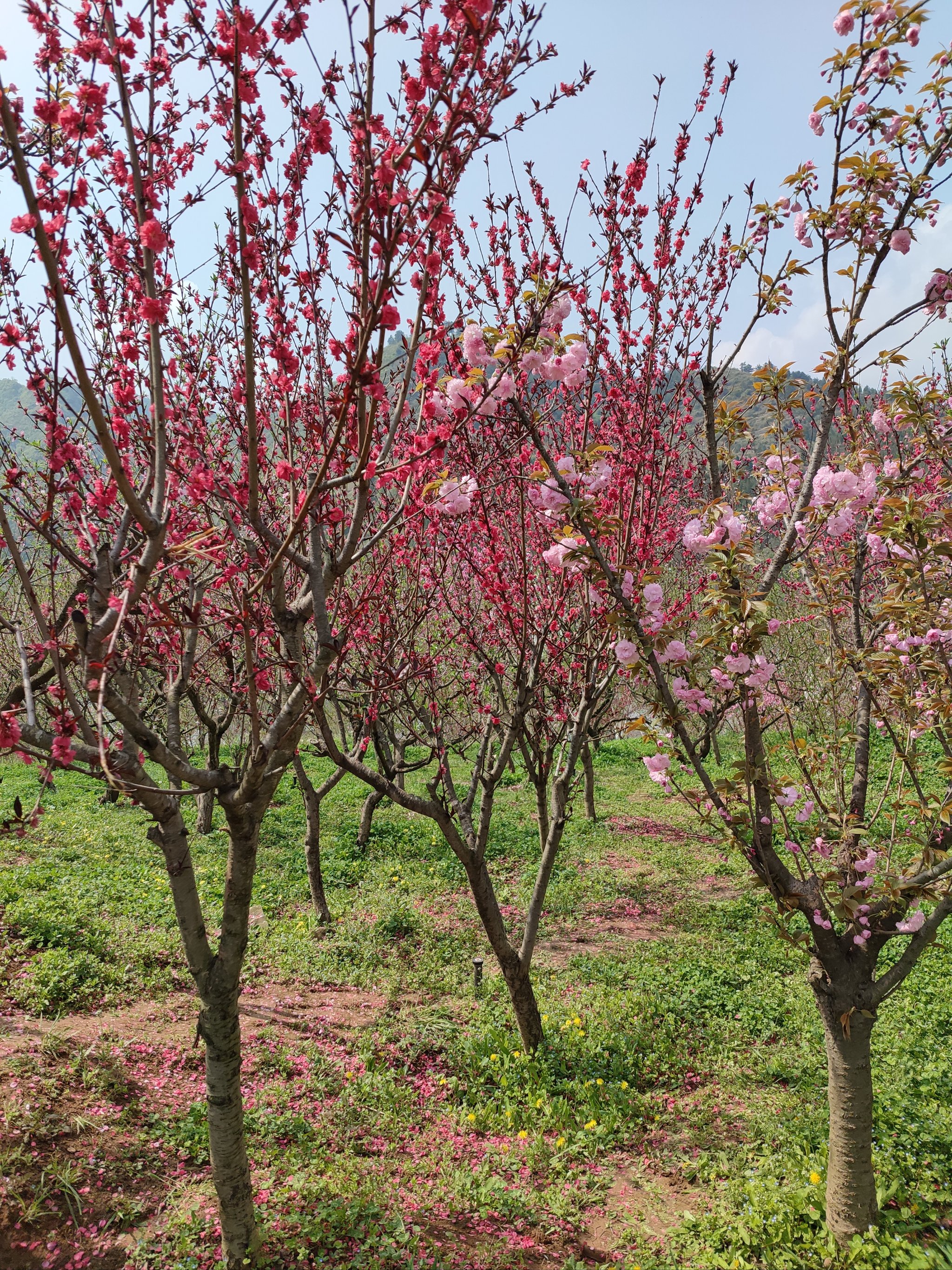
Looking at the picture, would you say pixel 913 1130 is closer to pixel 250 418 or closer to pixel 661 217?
pixel 250 418

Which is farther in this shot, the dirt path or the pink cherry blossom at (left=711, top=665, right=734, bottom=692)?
the dirt path

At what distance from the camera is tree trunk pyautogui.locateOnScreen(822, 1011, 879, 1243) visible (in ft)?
10.5

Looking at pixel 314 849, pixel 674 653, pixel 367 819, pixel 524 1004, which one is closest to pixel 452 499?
pixel 674 653

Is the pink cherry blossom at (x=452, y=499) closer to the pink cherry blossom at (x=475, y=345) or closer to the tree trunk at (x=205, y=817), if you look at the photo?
the pink cherry blossom at (x=475, y=345)

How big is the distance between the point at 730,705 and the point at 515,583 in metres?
2.59

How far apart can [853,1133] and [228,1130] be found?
299 cm

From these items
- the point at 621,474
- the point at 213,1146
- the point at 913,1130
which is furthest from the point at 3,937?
the point at 913,1130

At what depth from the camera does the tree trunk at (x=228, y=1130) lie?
308cm

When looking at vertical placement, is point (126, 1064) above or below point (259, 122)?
below

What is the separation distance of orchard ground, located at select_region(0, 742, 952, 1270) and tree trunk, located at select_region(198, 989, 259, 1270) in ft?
0.55

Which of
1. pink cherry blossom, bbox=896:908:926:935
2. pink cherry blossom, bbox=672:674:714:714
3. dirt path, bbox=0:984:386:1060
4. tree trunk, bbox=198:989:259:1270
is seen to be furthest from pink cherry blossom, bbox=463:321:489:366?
dirt path, bbox=0:984:386:1060

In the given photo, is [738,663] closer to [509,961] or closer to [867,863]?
[867,863]

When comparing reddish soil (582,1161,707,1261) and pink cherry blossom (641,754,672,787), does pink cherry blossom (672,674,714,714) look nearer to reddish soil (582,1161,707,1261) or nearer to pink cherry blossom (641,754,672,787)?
pink cherry blossom (641,754,672,787)

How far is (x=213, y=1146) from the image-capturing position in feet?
10.3
